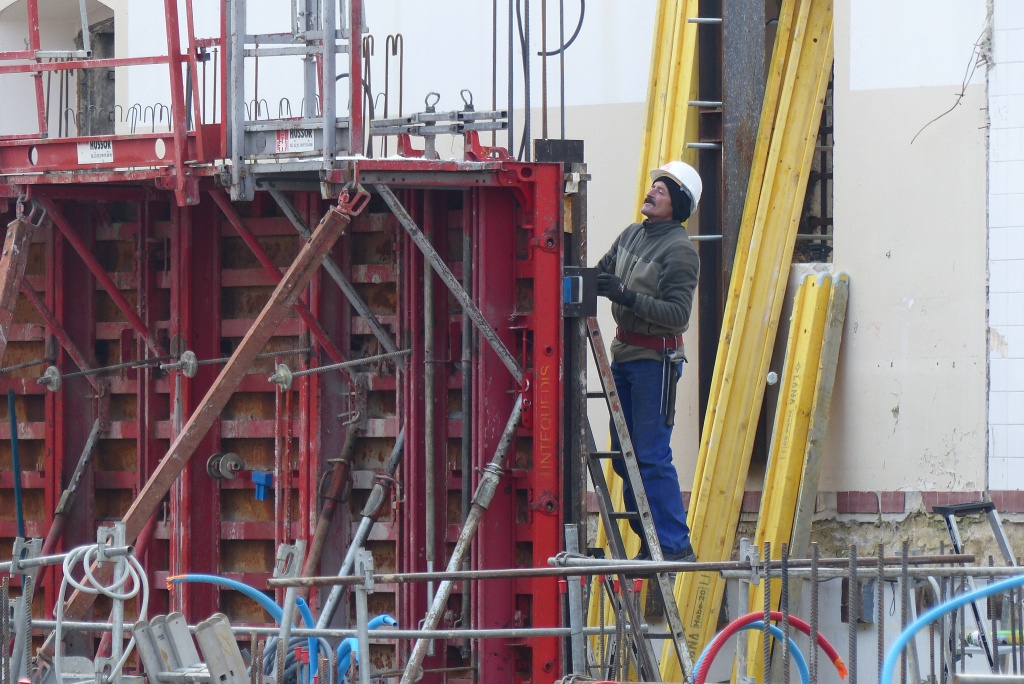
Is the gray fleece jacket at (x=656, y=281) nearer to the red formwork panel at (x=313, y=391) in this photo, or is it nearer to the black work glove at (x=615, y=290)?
the black work glove at (x=615, y=290)

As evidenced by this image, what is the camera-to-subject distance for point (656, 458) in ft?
29.4

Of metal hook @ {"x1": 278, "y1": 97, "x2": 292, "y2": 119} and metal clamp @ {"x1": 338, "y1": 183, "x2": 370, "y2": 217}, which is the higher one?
metal hook @ {"x1": 278, "y1": 97, "x2": 292, "y2": 119}

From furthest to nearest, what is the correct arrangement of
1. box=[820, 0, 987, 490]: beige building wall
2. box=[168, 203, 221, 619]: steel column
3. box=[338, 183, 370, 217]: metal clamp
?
box=[820, 0, 987, 490]: beige building wall
box=[168, 203, 221, 619]: steel column
box=[338, 183, 370, 217]: metal clamp

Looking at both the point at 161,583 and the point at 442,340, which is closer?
the point at 442,340

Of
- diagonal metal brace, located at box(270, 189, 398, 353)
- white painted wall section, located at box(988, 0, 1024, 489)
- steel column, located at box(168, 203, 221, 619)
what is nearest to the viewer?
diagonal metal brace, located at box(270, 189, 398, 353)

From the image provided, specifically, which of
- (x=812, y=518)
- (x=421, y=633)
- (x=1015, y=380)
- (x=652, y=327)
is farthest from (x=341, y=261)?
(x=1015, y=380)

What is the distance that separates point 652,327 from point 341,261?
85.7 inches

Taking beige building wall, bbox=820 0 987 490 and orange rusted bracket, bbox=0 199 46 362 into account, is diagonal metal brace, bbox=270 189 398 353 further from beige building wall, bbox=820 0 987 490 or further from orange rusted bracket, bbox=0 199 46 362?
beige building wall, bbox=820 0 987 490

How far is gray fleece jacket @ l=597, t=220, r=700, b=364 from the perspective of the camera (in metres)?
8.78

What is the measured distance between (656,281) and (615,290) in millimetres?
373

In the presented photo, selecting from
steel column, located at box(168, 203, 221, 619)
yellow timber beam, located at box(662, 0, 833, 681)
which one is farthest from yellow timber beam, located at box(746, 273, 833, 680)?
steel column, located at box(168, 203, 221, 619)

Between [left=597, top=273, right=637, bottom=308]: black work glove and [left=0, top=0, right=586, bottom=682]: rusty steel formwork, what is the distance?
280 millimetres

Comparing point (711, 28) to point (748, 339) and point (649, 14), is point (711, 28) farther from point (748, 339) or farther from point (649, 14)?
point (748, 339)

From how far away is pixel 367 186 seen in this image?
8805mm
